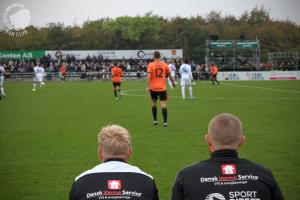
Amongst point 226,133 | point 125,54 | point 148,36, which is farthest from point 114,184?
point 148,36

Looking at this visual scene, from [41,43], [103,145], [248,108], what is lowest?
[248,108]

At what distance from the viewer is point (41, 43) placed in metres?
79.8

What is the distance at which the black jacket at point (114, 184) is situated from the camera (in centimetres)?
330

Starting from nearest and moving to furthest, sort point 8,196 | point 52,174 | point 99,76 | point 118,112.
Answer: point 8,196 < point 52,174 < point 118,112 < point 99,76

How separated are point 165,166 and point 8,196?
293 cm

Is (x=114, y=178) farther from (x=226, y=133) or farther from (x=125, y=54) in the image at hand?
(x=125, y=54)

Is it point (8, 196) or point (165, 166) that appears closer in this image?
point (8, 196)

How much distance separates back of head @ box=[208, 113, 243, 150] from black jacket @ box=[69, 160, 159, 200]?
2.08 feet

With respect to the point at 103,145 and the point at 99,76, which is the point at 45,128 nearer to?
the point at 103,145

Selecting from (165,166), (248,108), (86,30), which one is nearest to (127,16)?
(86,30)

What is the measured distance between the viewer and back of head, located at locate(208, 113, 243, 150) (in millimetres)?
3371

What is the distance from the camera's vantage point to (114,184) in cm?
334

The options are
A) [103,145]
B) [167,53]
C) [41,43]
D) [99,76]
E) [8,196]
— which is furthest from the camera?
[41,43]

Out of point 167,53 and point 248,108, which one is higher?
point 167,53
